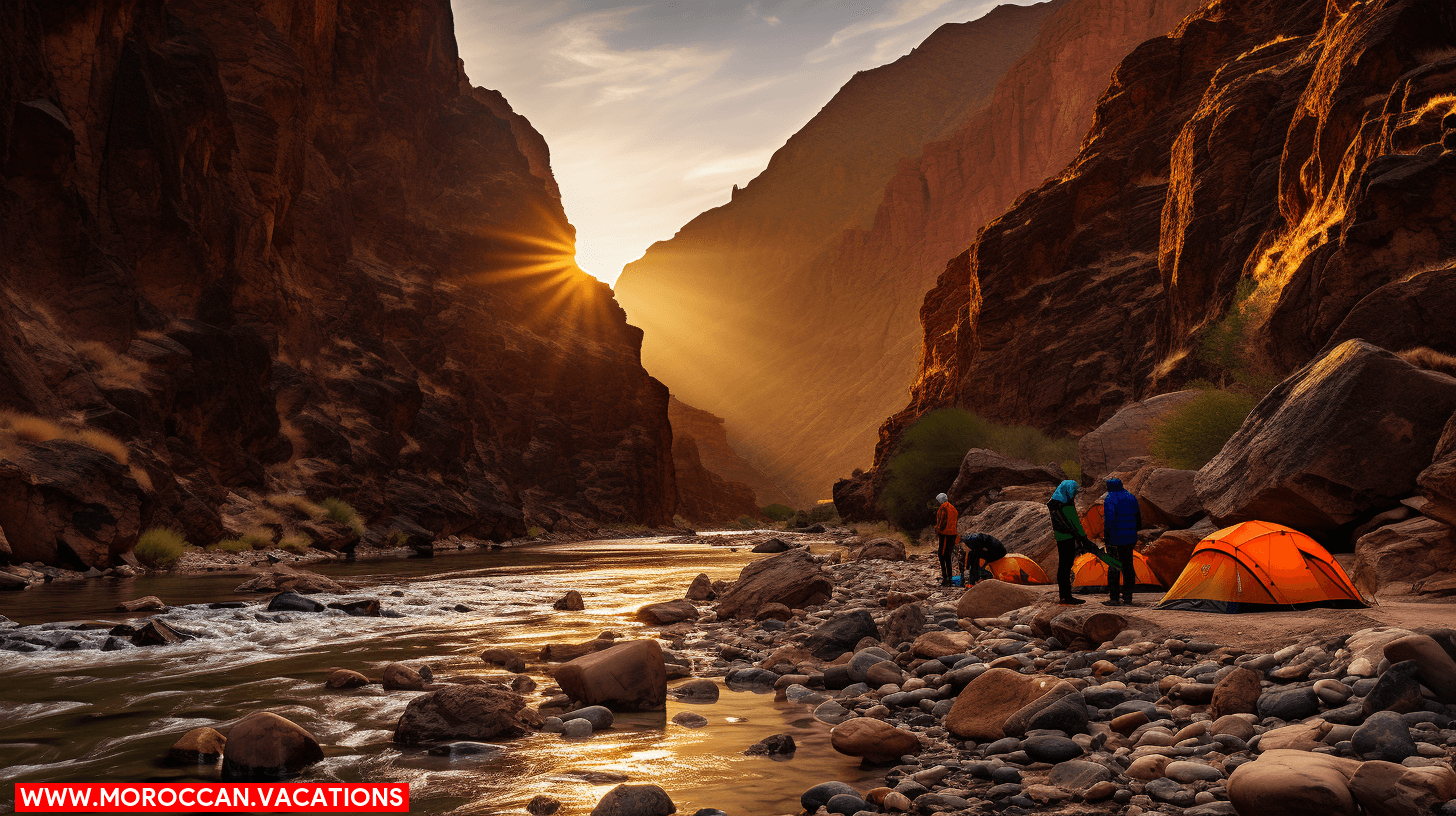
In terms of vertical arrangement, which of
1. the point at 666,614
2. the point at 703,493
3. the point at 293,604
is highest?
the point at 293,604

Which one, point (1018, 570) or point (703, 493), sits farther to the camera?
point (703, 493)

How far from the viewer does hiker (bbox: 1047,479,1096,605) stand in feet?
37.7

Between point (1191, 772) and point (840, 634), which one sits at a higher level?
point (1191, 772)

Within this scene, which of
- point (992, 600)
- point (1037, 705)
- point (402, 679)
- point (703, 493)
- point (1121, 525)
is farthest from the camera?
point (703, 493)

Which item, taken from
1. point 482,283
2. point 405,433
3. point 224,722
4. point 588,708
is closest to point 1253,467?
point 588,708

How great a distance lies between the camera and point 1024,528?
18.9m

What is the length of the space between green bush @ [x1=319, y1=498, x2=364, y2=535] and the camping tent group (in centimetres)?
3774

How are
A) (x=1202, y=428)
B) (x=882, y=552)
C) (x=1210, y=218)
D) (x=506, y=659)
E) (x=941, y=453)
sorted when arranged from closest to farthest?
1. (x=506, y=659)
2. (x=1202, y=428)
3. (x=882, y=552)
4. (x=1210, y=218)
5. (x=941, y=453)

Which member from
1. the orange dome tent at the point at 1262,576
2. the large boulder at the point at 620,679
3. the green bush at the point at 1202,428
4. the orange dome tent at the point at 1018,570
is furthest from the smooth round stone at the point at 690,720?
the green bush at the point at 1202,428

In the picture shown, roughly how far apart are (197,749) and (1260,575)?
1090 cm

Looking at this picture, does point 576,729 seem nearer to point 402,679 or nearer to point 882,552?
point 402,679

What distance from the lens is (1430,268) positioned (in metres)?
16.8

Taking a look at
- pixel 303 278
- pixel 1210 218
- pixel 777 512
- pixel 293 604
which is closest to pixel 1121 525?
pixel 293 604

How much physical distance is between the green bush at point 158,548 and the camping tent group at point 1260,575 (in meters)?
26.8
